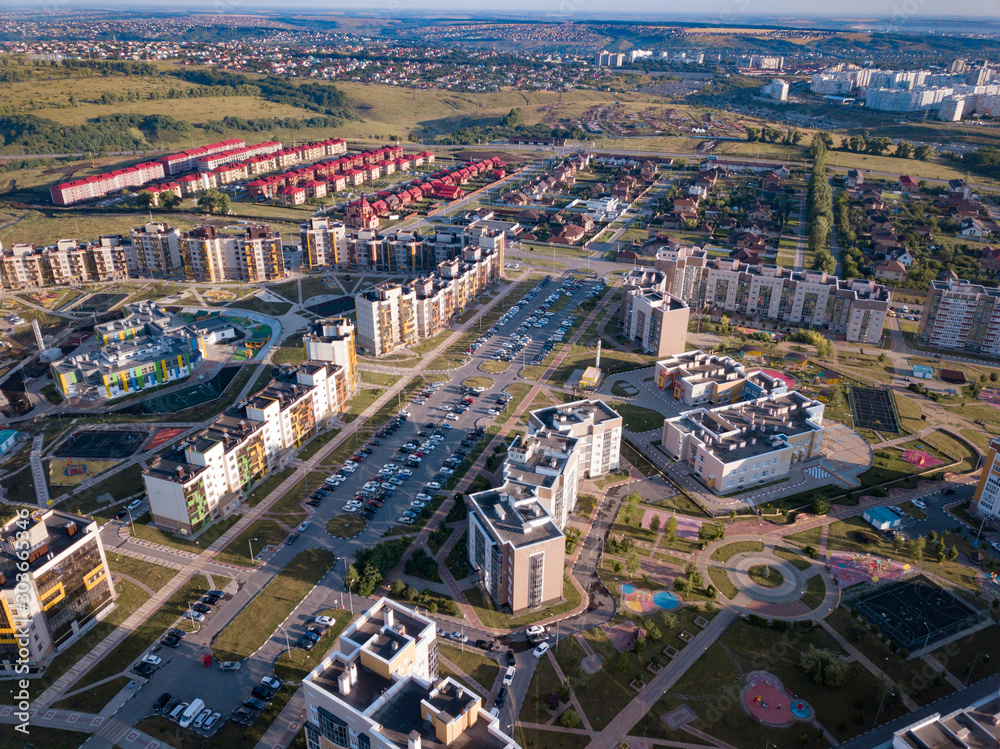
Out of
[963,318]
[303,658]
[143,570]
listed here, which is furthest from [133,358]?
[963,318]

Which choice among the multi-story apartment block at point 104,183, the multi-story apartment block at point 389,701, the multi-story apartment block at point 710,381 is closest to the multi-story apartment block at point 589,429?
the multi-story apartment block at point 710,381

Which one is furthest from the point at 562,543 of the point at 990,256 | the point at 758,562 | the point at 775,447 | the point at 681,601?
the point at 990,256

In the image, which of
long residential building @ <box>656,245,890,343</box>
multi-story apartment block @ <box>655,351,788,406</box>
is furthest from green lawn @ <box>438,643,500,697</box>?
long residential building @ <box>656,245,890,343</box>

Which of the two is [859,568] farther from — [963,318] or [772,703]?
[963,318]

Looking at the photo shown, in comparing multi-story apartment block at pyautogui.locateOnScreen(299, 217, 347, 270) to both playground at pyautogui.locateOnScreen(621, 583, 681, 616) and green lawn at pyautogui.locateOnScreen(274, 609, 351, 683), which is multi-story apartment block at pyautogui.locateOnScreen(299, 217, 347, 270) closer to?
green lawn at pyautogui.locateOnScreen(274, 609, 351, 683)

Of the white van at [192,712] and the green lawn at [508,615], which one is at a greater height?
the white van at [192,712]

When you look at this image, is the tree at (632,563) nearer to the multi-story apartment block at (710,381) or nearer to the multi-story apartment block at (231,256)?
the multi-story apartment block at (710,381)

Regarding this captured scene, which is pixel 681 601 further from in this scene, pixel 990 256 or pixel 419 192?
pixel 419 192
